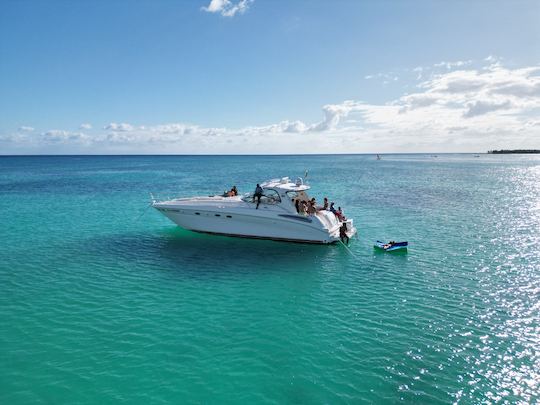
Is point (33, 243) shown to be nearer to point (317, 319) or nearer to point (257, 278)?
point (257, 278)

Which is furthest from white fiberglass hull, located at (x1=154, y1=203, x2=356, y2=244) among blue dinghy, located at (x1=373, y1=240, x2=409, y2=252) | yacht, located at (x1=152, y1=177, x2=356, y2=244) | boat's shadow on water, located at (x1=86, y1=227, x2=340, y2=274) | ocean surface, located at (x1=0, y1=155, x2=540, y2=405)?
blue dinghy, located at (x1=373, y1=240, x2=409, y2=252)

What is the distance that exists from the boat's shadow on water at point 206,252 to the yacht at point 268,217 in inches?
23.6

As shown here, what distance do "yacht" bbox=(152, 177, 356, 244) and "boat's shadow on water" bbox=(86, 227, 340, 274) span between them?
0.60 m

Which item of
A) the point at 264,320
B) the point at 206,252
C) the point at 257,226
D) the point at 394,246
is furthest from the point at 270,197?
the point at 264,320

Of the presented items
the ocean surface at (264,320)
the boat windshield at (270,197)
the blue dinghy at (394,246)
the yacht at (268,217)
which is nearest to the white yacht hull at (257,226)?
the yacht at (268,217)

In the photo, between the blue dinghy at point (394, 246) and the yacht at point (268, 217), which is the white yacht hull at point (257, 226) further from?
the blue dinghy at point (394, 246)

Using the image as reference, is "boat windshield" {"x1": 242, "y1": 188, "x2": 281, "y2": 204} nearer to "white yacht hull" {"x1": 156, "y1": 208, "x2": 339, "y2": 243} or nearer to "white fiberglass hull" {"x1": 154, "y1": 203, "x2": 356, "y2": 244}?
"white fiberglass hull" {"x1": 154, "y1": 203, "x2": 356, "y2": 244}

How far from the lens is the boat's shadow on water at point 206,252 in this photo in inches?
734

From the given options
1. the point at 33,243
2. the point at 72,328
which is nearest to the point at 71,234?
the point at 33,243

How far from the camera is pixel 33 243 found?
22125 millimetres

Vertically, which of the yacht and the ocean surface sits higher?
the yacht

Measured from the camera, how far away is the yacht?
22359mm

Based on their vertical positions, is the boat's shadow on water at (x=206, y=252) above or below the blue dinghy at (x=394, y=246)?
below

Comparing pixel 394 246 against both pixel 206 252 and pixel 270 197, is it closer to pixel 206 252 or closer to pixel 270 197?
pixel 270 197
